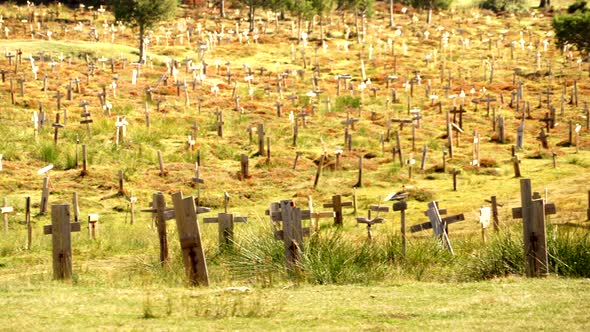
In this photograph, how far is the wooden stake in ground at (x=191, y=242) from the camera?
18.0 metres

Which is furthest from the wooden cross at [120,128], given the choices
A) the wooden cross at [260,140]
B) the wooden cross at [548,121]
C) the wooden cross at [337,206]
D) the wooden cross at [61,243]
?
the wooden cross at [61,243]

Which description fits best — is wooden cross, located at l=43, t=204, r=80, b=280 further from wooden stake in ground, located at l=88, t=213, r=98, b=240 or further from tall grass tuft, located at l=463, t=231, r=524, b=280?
wooden stake in ground, located at l=88, t=213, r=98, b=240

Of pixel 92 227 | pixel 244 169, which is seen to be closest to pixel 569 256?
pixel 92 227

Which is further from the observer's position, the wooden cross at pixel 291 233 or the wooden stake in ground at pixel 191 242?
the wooden cross at pixel 291 233

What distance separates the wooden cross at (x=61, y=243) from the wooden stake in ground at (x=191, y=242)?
2.22m

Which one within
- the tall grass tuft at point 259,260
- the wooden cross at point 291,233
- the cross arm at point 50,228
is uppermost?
the wooden cross at point 291,233

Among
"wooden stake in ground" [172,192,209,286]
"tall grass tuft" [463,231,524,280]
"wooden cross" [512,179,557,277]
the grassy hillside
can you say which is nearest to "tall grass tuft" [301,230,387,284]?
the grassy hillside

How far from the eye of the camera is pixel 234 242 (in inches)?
803

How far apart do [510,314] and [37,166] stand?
1290 inches

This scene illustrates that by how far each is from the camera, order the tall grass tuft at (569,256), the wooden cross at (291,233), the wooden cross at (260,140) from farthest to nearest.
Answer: the wooden cross at (260,140), the wooden cross at (291,233), the tall grass tuft at (569,256)

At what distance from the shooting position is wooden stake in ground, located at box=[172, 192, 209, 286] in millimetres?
17969

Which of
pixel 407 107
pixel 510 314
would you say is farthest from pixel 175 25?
pixel 510 314

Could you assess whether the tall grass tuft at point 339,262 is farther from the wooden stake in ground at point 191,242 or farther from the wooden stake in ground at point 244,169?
the wooden stake in ground at point 244,169

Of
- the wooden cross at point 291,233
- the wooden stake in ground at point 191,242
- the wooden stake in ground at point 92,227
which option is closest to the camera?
the wooden stake in ground at point 191,242
